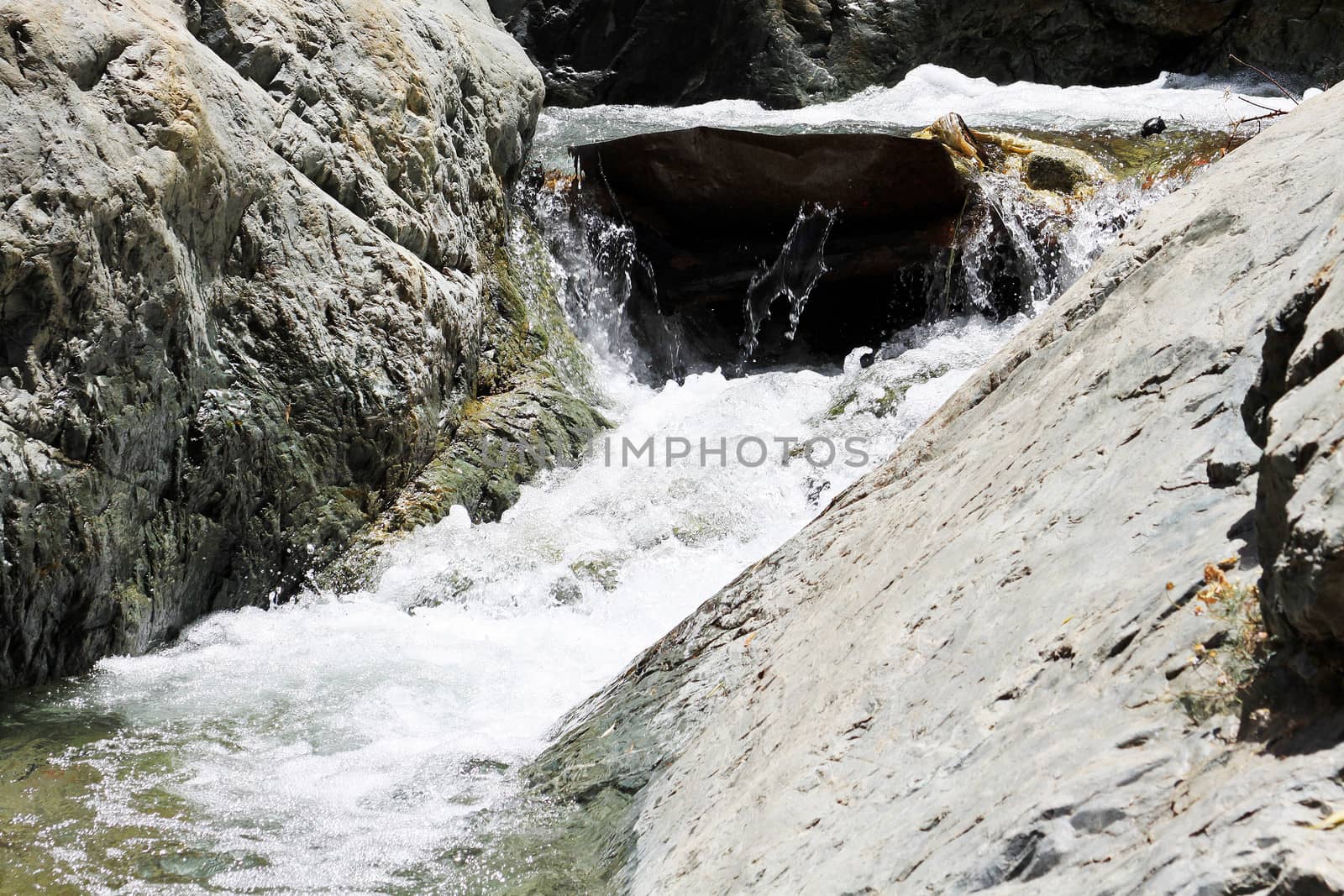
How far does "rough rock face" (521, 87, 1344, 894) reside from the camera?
50.9 inches

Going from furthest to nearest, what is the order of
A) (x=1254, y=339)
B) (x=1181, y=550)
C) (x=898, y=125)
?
(x=898, y=125), (x=1254, y=339), (x=1181, y=550)

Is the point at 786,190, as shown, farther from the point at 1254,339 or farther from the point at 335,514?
the point at 1254,339

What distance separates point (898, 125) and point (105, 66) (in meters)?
8.67

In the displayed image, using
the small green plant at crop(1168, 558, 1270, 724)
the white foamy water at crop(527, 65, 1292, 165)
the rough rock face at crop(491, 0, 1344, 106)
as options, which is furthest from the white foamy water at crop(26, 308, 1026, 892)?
the rough rock face at crop(491, 0, 1344, 106)

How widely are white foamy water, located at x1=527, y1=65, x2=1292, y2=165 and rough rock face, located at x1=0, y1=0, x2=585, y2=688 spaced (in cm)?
392

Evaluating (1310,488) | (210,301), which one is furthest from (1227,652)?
(210,301)

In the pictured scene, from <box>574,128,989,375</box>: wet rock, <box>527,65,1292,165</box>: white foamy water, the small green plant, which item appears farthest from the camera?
<box>527,65,1292,165</box>: white foamy water

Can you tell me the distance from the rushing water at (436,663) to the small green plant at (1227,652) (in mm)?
1975

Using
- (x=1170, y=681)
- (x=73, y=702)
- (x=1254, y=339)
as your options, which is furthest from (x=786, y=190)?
(x=1170, y=681)

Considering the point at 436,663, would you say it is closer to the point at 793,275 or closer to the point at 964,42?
the point at 793,275

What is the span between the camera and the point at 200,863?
9.48 ft

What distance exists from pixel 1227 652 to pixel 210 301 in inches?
183

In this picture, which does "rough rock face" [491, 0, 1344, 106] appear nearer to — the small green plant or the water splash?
the water splash

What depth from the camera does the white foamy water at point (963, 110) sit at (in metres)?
11.4
